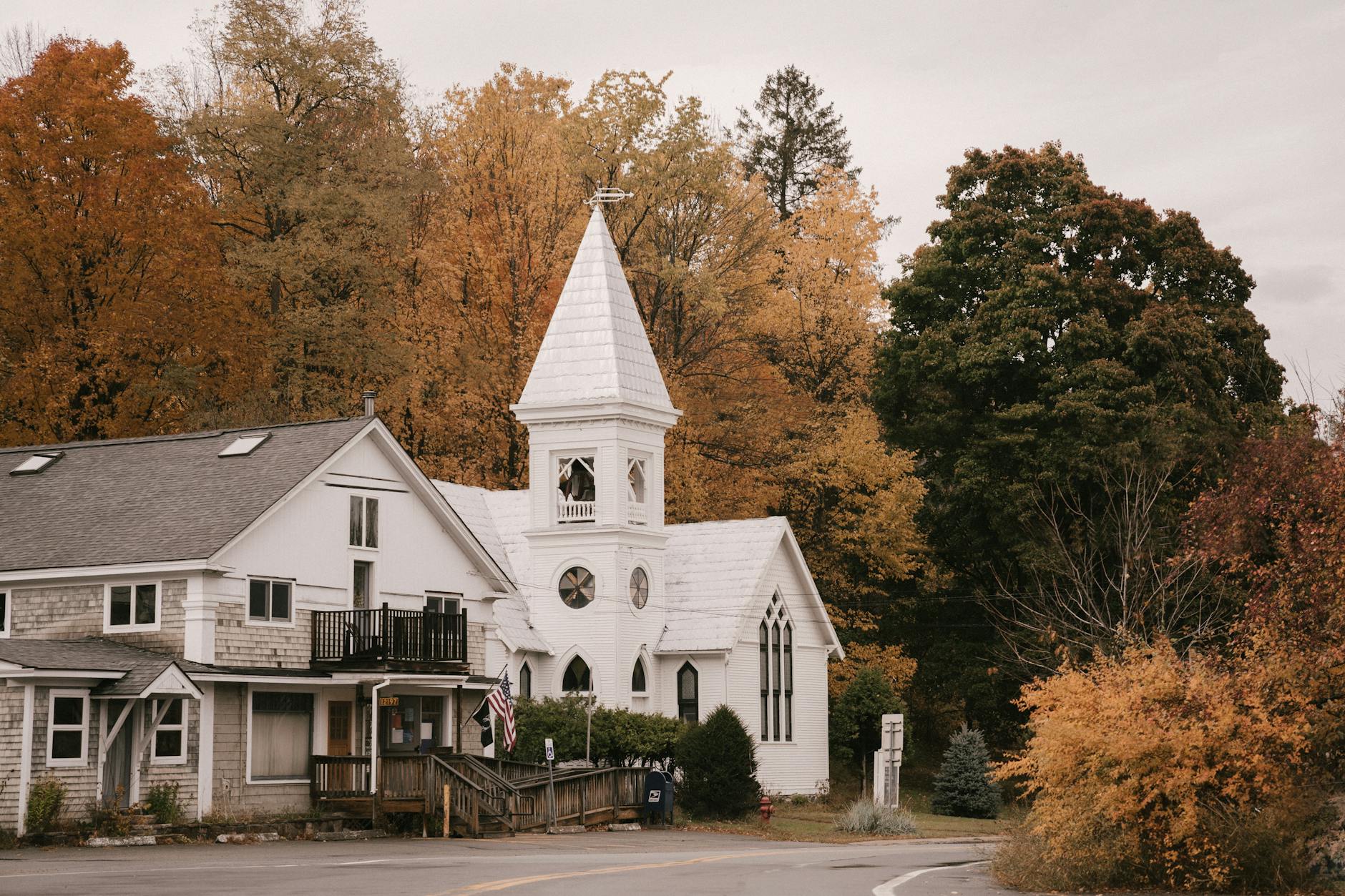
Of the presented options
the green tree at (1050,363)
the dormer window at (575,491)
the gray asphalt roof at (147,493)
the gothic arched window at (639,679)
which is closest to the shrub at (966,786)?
the green tree at (1050,363)

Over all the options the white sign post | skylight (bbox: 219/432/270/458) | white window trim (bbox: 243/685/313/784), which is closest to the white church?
the white sign post

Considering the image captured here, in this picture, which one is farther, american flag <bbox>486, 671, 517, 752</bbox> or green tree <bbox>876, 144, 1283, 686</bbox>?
green tree <bbox>876, 144, 1283, 686</bbox>

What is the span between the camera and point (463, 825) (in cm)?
3731

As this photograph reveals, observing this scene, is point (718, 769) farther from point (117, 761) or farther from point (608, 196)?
point (608, 196)

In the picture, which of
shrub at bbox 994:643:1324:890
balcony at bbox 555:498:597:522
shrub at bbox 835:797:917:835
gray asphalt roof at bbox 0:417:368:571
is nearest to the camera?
shrub at bbox 994:643:1324:890

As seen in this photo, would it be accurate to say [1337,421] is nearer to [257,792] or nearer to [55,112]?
[257,792]

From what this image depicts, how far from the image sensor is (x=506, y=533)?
53.2 meters

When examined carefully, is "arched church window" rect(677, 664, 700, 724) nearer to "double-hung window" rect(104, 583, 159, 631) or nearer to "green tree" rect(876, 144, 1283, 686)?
"green tree" rect(876, 144, 1283, 686)

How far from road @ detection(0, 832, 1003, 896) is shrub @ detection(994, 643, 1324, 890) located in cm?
129

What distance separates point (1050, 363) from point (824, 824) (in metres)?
19.0

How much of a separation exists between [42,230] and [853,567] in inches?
1102

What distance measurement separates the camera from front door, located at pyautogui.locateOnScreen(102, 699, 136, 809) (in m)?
33.8

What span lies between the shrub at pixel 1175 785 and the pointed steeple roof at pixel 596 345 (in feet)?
90.6

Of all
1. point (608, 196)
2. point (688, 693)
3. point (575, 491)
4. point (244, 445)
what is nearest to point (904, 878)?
point (244, 445)
